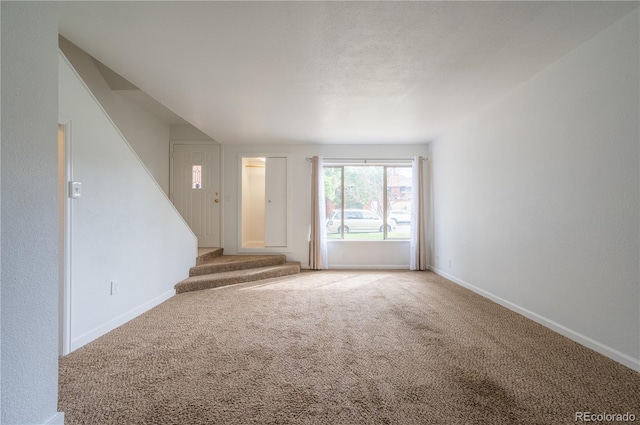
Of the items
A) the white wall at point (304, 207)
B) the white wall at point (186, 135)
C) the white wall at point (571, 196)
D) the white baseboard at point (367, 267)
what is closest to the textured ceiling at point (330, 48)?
the white wall at point (571, 196)

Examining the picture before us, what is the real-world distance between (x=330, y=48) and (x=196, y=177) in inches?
167

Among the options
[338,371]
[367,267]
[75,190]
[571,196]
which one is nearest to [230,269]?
[367,267]

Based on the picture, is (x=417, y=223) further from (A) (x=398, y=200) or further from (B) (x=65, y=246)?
(B) (x=65, y=246)

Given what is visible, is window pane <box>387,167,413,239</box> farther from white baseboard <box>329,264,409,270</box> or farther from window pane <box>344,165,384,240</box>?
white baseboard <box>329,264,409,270</box>

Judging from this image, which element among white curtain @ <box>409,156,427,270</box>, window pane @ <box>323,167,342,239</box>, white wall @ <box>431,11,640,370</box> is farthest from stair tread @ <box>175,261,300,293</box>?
white wall @ <box>431,11,640,370</box>

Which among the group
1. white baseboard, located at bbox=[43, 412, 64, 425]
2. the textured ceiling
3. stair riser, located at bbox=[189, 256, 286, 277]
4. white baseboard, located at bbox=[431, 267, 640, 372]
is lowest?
white baseboard, located at bbox=[431, 267, 640, 372]

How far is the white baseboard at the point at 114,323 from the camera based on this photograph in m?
2.30

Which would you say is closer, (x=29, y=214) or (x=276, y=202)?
(x=29, y=214)

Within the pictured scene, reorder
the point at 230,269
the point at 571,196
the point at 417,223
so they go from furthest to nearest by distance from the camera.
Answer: the point at 417,223 < the point at 230,269 < the point at 571,196

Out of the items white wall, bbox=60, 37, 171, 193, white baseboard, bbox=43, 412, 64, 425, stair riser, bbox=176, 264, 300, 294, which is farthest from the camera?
stair riser, bbox=176, 264, 300, 294

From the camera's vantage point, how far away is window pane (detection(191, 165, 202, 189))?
5.64 metres

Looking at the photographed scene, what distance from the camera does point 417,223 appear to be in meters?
5.42

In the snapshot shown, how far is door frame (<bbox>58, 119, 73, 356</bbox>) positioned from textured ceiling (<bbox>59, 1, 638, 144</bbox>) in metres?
0.84

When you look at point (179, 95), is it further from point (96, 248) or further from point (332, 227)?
point (332, 227)
